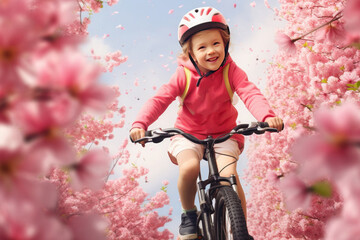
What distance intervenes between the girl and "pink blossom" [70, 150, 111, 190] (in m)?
2.34

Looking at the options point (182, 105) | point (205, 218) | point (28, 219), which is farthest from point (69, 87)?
point (182, 105)

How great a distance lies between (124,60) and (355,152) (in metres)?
10.4

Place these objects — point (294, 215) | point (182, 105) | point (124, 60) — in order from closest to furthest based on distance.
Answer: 1. point (182, 105)
2. point (294, 215)
3. point (124, 60)

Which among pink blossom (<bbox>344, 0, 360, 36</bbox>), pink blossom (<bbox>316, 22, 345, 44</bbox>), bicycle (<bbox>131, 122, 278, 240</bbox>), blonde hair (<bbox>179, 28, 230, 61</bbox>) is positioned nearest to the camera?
pink blossom (<bbox>344, 0, 360, 36</bbox>)

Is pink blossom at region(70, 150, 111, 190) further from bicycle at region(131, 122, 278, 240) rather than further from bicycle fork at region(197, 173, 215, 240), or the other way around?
bicycle fork at region(197, 173, 215, 240)

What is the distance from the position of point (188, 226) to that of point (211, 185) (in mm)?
444

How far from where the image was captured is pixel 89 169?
2.42ft

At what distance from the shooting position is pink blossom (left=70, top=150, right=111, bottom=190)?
734 mm

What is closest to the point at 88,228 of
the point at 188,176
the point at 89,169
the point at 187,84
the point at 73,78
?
the point at 89,169

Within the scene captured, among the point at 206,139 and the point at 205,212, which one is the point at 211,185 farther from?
the point at 206,139

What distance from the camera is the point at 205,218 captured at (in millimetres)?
2760

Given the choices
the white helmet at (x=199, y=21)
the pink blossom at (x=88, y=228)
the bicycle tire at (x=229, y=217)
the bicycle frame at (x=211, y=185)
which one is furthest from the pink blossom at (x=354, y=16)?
the white helmet at (x=199, y=21)

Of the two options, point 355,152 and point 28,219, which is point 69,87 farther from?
point 355,152

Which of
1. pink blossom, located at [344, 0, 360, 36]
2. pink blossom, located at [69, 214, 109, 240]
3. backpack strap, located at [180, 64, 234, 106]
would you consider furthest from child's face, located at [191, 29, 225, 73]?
pink blossom, located at [69, 214, 109, 240]
